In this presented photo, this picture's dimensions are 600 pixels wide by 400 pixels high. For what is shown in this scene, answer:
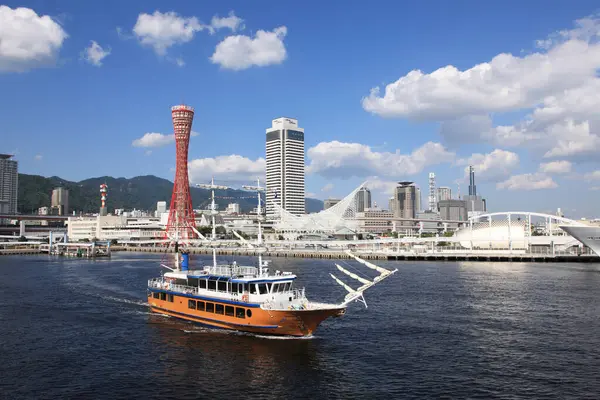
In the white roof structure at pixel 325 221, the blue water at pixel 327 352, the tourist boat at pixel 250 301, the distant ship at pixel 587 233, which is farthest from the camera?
the white roof structure at pixel 325 221

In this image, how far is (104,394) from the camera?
20984mm

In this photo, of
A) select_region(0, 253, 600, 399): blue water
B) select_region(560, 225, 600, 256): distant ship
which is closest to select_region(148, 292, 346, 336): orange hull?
select_region(0, 253, 600, 399): blue water

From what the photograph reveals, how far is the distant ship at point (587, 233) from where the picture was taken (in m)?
75.1

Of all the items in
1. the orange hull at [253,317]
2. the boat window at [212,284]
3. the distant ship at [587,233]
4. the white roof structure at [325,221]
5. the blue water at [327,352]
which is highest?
the white roof structure at [325,221]

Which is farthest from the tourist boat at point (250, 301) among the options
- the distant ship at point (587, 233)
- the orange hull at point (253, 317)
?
the distant ship at point (587, 233)

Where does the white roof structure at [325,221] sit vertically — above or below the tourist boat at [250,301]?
above

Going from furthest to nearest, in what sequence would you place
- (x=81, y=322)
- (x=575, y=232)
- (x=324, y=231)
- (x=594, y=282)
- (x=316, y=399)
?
(x=324, y=231), (x=575, y=232), (x=594, y=282), (x=81, y=322), (x=316, y=399)

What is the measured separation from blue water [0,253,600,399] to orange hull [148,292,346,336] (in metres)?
0.65

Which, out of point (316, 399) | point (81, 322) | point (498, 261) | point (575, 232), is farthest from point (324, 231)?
point (316, 399)

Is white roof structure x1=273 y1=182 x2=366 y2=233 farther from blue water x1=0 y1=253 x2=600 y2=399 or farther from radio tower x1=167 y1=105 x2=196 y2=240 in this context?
blue water x1=0 y1=253 x2=600 y2=399

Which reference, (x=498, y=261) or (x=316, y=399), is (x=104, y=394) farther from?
(x=498, y=261)

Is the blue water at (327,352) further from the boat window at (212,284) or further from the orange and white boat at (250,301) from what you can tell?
the boat window at (212,284)

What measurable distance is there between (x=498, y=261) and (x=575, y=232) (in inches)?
773

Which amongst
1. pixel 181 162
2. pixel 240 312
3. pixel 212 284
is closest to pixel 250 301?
pixel 240 312
